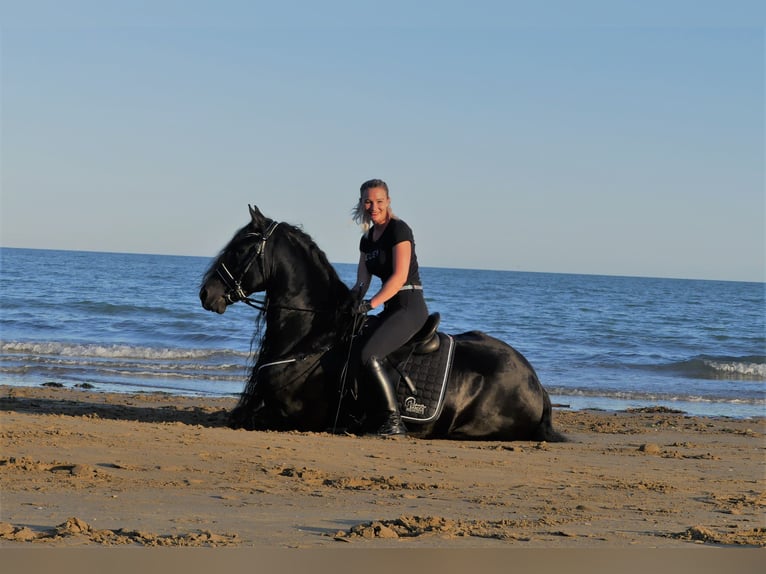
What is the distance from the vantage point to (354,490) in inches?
236

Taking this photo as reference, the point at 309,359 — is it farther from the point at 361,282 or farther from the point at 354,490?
the point at 354,490

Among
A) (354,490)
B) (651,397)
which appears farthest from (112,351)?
(354,490)

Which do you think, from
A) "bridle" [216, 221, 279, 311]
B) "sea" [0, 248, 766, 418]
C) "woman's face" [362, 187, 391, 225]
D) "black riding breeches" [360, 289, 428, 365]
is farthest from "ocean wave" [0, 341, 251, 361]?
"woman's face" [362, 187, 391, 225]

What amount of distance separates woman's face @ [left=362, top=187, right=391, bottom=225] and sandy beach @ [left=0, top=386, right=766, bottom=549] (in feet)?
6.02

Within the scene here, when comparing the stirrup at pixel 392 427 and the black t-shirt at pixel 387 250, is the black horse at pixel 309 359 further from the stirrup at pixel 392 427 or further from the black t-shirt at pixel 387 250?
the black t-shirt at pixel 387 250

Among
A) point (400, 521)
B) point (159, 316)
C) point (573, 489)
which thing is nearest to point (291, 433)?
point (573, 489)

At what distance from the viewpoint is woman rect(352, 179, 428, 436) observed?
776cm

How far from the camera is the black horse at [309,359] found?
8133mm

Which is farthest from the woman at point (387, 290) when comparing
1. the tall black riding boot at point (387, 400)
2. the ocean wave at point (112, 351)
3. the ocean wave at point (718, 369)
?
the ocean wave at point (718, 369)

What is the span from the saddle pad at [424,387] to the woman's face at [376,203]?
1.23m

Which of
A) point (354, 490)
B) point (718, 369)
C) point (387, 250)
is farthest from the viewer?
point (718, 369)

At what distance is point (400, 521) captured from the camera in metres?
4.97

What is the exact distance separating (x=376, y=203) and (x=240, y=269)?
1315mm

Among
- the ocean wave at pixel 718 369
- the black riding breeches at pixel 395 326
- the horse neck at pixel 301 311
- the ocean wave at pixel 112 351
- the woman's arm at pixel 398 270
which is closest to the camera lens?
the woman's arm at pixel 398 270
